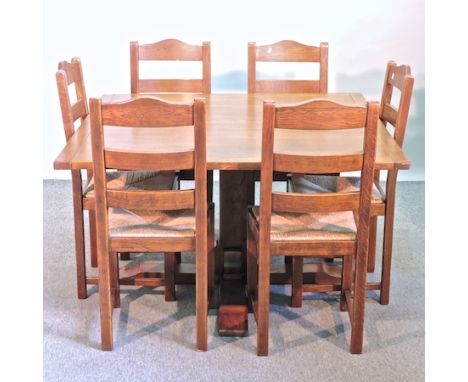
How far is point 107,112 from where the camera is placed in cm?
245

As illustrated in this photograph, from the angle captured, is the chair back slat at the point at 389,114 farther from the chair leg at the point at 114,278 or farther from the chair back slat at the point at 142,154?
the chair leg at the point at 114,278

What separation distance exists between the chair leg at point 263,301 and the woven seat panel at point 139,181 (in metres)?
0.64

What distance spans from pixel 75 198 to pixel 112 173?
0.70 feet

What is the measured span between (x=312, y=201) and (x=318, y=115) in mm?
310

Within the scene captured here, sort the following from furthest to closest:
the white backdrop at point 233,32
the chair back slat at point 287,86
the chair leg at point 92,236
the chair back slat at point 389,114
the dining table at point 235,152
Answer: the white backdrop at point 233,32 < the chair back slat at point 287,86 < the chair leg at point 92,236 < the chair back slat at point 389,114 < the dining table at point 235,152

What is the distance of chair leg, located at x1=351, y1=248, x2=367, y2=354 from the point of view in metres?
2.69

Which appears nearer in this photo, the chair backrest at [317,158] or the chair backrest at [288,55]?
the chair backrest at [317,158]

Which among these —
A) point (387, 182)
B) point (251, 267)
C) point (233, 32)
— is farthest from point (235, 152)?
point (233, 32)

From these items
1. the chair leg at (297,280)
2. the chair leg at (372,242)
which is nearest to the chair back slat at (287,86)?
the chair leg at (372,242)

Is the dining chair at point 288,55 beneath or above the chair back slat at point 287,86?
above

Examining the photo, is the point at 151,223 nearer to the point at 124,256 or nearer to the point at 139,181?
the point at 139,181

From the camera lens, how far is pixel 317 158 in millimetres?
2473

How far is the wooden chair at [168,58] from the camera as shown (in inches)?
144

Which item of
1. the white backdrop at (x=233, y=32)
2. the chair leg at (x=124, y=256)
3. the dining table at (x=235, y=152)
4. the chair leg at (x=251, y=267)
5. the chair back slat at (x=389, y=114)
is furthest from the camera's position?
the white backdrop at (x=233, y=32)
